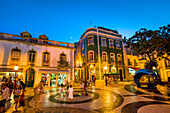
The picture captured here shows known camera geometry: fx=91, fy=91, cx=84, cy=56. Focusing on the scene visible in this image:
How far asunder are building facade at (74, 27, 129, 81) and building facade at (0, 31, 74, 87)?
16.0 feet

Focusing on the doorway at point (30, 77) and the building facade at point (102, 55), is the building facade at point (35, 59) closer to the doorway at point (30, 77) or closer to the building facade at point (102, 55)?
the doorway at point (30, 77)

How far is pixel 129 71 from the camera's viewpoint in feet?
87.7

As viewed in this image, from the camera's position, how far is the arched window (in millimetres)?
14664

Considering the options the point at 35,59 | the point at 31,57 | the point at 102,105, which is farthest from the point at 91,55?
the point at 102,105

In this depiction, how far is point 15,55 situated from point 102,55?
59.2ft

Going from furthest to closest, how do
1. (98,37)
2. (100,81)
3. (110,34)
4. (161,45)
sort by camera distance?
(110,34)
(98,37)
(100,81)
(161,45)

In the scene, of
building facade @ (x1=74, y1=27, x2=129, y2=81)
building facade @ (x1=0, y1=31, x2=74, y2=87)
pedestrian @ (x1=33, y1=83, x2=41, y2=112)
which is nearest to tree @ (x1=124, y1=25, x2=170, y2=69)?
building facade @ (x1=74, y1=27, x2=129, y2=81)

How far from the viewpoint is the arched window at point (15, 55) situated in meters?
14.7

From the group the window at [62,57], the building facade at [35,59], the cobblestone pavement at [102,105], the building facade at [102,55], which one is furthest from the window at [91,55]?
the cobblestone pavement at [102,105]

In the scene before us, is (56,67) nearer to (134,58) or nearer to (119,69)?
(119,69)

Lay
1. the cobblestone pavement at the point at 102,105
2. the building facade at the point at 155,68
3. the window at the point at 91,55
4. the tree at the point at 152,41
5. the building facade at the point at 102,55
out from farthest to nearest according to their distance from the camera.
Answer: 1. the building facade at the point at 155,68
2. the window at the point at 91,55
3. the building facade at the point at 102,55
4. the tree at the point at 152,41
5. the cobblestone pavement at the point at 102,105

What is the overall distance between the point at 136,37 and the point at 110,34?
31.8 feet

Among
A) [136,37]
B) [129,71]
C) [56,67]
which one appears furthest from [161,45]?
[56,67]

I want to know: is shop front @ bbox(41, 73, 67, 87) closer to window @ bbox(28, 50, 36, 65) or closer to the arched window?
window @ bbox(28, 50, 36, 65)
